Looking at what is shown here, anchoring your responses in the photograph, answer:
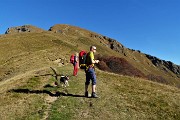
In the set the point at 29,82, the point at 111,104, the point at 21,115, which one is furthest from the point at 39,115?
the point at 29,82

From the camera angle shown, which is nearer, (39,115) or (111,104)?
(39,115)

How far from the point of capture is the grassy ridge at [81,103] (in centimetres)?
1836

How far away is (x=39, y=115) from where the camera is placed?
1802 cm

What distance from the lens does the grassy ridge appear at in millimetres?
18356

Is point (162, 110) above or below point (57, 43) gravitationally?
below

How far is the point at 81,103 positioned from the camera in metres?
20.1

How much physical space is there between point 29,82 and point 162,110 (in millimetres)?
11923

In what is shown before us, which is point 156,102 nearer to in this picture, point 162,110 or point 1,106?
point 162,110

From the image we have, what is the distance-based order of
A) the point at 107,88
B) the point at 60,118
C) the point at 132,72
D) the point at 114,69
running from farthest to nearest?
the point at 132,72, the point at 114,69, the point at 107,88, the point at 60,118

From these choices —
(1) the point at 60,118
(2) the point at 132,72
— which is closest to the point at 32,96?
(1) the point at 60,118

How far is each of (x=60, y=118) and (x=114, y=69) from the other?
Answer: 225 ft

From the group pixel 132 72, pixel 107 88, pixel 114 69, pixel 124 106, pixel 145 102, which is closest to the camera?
pixel 124 106

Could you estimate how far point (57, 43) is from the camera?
292ft

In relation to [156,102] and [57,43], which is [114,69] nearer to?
[57,43]
